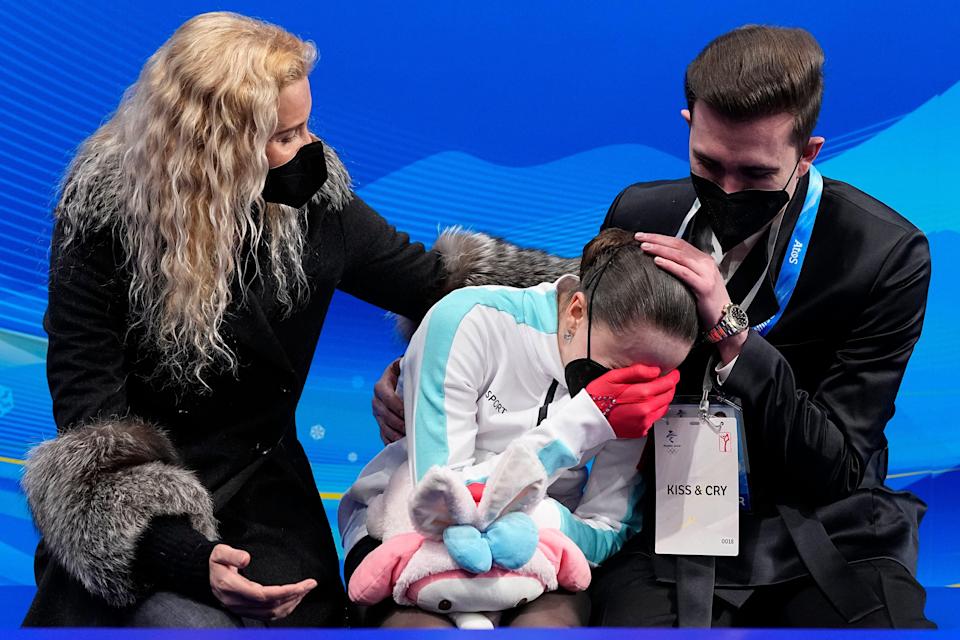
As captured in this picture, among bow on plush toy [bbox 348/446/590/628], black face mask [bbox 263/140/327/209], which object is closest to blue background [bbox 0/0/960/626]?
black face mask [bbox 263/140/327/209]

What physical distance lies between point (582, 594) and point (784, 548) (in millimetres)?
377

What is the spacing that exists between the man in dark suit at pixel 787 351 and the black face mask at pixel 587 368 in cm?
11

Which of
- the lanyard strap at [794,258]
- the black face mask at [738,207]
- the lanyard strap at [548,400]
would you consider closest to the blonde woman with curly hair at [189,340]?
the lanyard strap at [548,400]

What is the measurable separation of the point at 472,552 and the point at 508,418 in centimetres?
33

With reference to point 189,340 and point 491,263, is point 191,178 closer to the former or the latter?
point 189,340

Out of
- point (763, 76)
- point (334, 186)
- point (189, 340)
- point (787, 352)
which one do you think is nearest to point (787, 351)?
point (787, 352)

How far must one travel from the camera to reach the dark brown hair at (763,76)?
7.04 feet

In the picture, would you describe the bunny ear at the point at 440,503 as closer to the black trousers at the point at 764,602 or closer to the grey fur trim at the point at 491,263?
the black trousers at the point at 764,602

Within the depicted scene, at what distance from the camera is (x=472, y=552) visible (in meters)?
1.93

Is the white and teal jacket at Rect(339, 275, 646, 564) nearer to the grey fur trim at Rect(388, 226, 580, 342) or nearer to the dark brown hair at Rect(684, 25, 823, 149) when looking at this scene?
the grey fur trim at Rect(388, 226, 580, 342)

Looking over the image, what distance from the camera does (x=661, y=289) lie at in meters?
2.06

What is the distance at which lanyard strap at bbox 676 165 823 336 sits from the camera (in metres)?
2.24

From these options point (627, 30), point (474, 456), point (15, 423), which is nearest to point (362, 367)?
point (15, 423)

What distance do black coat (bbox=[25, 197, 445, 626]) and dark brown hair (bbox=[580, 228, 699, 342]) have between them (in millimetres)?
458
